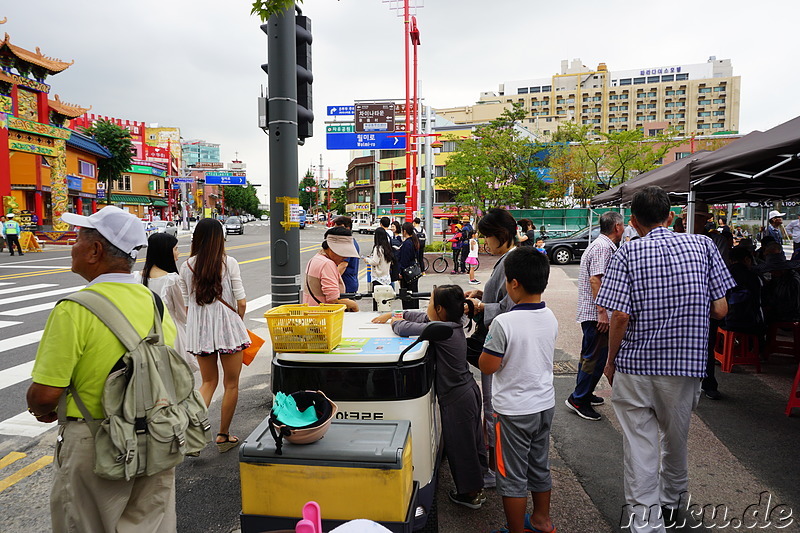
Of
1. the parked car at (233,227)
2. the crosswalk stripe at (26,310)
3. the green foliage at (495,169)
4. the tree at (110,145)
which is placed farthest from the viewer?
the parked car at (233,227)

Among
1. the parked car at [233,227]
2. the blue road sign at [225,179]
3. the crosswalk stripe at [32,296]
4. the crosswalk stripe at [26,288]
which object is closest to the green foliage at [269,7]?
the crosswalk stripe at [32,296]

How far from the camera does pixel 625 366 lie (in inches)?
120

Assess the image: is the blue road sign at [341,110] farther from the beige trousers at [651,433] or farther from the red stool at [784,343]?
the beige trousers at [651,433]

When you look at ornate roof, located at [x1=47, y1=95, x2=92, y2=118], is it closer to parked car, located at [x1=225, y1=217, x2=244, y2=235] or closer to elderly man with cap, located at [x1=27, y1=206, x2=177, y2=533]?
parked car, located at [x1=225, y1=217, x2=244, y2=235]

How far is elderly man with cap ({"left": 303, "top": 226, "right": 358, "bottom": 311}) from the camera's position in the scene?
452 centimetres

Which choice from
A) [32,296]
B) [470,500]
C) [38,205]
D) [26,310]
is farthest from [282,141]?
[38,205]

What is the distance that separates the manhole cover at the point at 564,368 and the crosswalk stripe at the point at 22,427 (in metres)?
5.55

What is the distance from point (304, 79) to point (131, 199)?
65.5 metres

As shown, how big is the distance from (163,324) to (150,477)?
672mm

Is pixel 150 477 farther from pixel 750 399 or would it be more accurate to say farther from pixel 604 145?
pixel 604 145

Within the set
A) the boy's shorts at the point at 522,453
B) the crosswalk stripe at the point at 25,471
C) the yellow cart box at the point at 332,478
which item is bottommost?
the crosswalk stripe at the point at 25,471

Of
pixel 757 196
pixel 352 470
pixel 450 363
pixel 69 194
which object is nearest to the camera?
pixel 352 470

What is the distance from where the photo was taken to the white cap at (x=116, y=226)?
2.15 m

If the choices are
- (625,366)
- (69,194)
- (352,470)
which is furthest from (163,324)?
(69,194)
